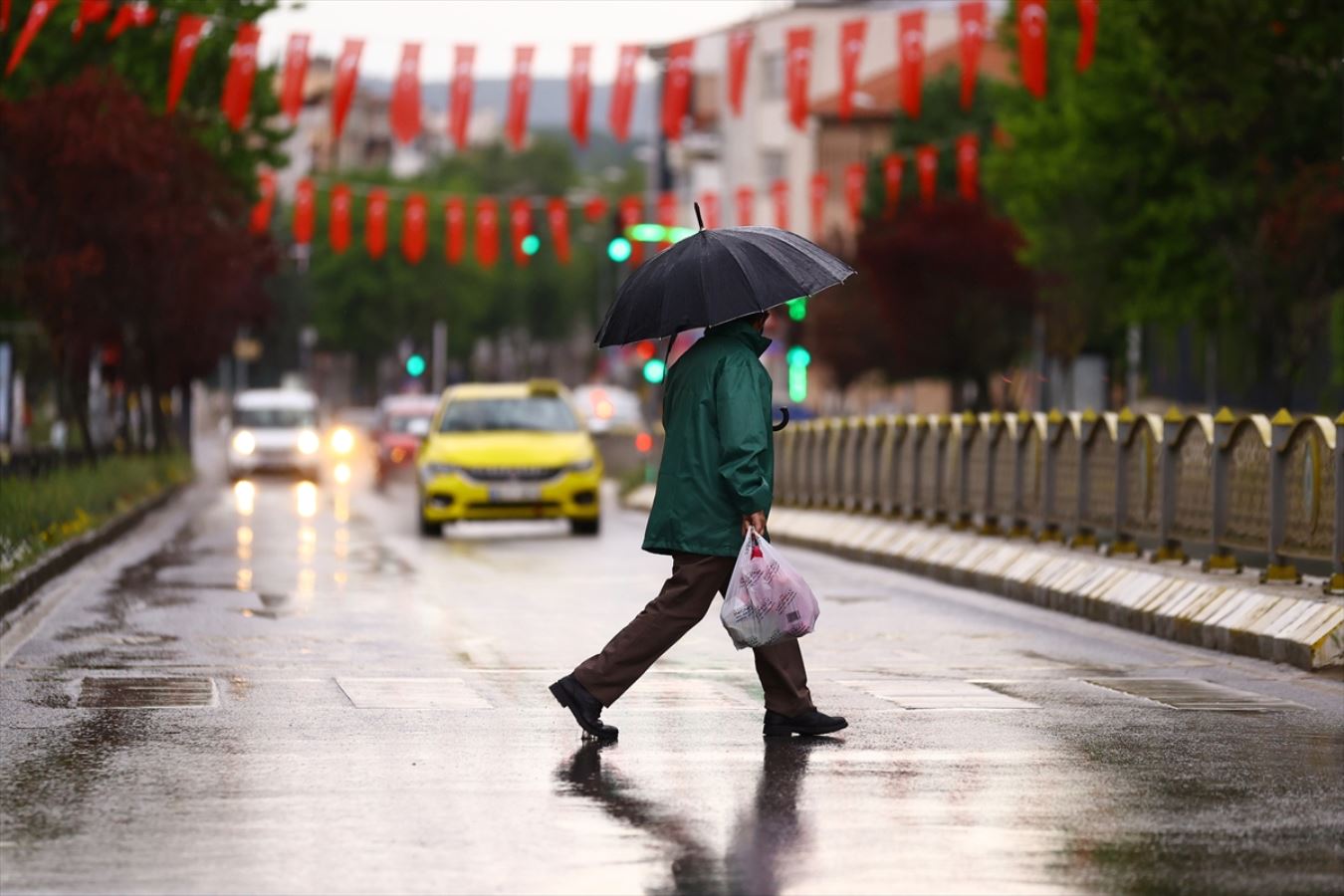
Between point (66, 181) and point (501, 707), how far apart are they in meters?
29.5

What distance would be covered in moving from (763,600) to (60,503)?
16.0 meters

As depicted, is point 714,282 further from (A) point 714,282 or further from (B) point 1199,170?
(B) point 1199,170

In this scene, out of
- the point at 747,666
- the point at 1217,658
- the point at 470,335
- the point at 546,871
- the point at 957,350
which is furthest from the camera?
the point at 470,335

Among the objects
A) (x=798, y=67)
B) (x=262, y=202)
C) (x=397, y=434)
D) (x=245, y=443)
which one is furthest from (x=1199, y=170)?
(x=245, y=443)

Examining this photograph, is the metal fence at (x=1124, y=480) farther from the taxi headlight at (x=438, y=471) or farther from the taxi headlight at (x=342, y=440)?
the taxi headlight at (x=342, y=440)

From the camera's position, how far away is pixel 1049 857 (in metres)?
7.98

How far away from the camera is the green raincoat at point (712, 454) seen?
35.1ft

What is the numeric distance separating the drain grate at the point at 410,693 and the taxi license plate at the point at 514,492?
668 inches

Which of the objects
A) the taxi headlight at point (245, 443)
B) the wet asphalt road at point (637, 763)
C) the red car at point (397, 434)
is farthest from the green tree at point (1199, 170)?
the wet asphalt road at point (637, 763)

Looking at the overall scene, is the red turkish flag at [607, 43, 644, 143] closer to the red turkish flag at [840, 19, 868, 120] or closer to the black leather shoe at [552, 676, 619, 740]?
the red turkish flag at [840, 19, 868, 120]

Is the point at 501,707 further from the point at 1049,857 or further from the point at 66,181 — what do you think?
the point at 66,181

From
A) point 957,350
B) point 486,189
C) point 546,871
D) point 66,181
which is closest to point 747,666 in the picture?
point 546,871

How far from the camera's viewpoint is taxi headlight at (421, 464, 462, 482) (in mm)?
30484

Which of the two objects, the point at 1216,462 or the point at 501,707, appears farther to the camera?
the point at 1216,462
